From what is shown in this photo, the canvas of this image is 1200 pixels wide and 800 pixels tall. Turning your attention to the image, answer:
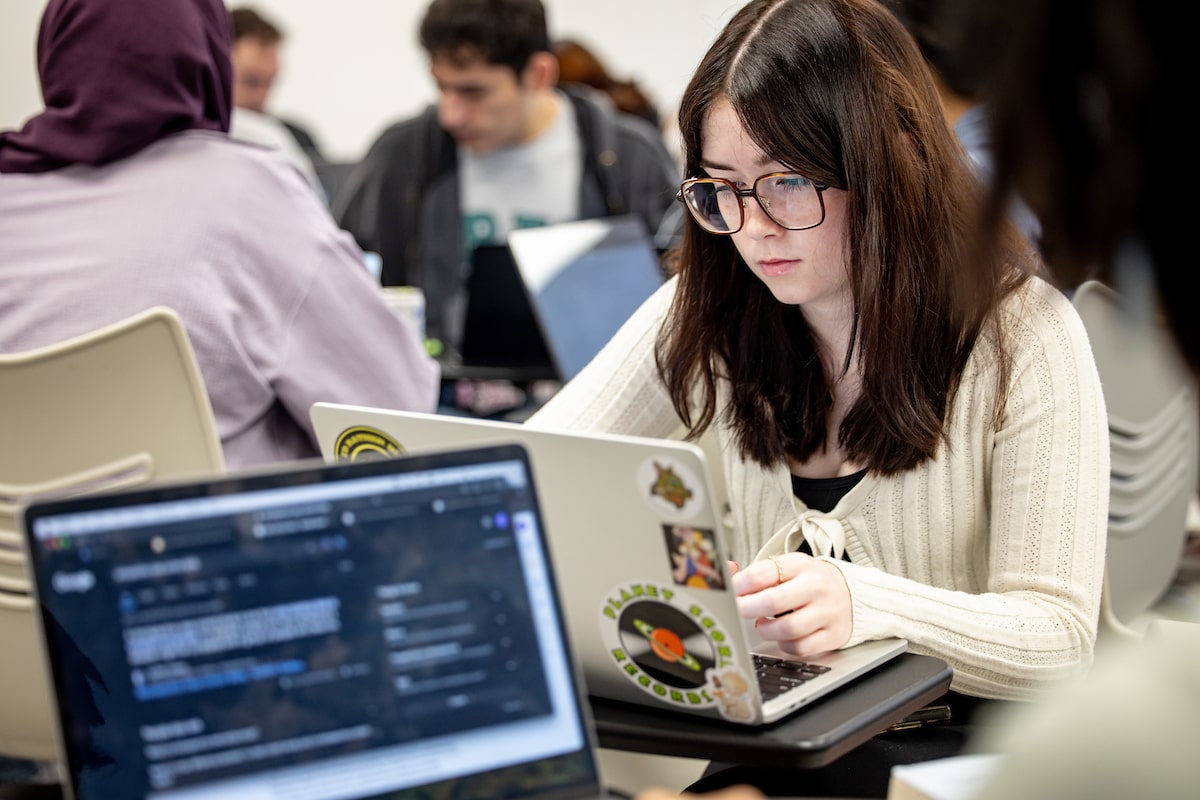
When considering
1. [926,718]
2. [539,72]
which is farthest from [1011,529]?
[539,72]

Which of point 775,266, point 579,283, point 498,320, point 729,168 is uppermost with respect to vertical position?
point 729,168

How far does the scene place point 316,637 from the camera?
0.75m

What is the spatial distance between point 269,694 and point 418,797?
0.11 m

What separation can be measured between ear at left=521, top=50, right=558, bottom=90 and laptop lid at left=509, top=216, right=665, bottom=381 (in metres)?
0.93

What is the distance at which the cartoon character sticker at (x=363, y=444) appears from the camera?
1.12 meters

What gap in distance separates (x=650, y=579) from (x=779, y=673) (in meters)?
0.16

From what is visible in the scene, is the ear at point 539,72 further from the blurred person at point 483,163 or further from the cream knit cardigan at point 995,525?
the cream knit cardigan at point 995,525

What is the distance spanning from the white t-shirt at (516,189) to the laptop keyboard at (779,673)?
7.06 feet

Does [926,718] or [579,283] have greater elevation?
[579,283]

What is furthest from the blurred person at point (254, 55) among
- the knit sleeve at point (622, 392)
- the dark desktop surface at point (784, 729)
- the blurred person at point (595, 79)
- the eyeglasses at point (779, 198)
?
the dark desktop surface at point (784, 729)

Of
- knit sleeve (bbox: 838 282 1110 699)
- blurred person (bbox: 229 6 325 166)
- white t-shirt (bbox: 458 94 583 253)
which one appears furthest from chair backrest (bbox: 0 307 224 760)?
blurred person (bbox: 229 6 325 166)

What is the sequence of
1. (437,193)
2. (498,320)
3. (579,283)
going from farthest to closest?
(437,193), (498,320), (579,283)

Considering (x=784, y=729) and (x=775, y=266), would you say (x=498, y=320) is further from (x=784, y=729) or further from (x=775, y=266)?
(x=784, y=729)

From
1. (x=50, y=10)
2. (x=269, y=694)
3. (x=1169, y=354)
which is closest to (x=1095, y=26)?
(x=1169, y=354)
